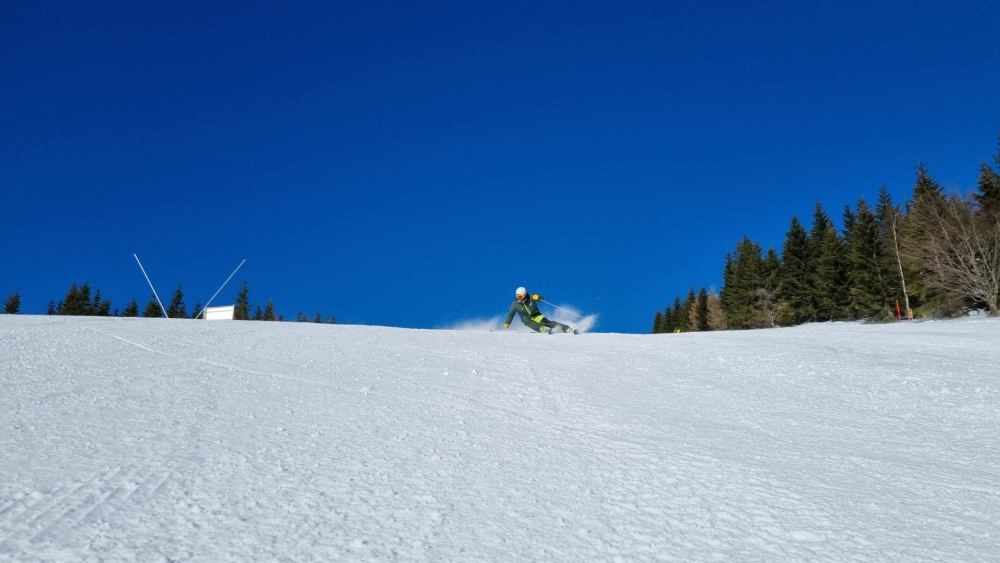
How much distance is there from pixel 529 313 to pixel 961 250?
86.4ft

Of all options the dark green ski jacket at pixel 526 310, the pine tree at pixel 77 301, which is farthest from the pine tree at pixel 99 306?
the dark green ski jacket at pixel 526 310

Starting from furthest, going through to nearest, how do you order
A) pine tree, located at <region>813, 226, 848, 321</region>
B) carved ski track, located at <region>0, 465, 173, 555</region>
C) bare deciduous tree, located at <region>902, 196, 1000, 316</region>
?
pine tree, located at <region>813, 226, 848, 321</region> < bare deciduous tree, located at <region>902, 196, 1000, 316</region> < carved ski track, located at <region>0, 465, 173, 555</region>

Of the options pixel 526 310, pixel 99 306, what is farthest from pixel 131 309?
pixel 526 310

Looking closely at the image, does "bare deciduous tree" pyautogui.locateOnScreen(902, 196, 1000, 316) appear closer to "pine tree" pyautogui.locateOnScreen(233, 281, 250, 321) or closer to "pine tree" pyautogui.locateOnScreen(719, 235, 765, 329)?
"pine tree" pyautogui.locateOnScreen(719, 235, 765, 329)

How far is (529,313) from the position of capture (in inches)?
615

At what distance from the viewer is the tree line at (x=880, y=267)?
2653cm

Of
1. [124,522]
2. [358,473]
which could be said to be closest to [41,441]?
[124,522]

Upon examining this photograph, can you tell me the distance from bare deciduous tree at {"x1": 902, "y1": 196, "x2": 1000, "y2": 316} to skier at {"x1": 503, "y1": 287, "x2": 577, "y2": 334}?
23.0m

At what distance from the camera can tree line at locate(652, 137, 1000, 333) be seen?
26.5 metres

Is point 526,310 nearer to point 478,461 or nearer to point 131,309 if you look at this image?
point 478,461

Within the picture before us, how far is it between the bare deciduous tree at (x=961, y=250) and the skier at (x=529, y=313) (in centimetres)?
2304

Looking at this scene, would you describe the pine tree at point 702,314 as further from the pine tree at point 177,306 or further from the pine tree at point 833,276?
the pine tree at point 177,306

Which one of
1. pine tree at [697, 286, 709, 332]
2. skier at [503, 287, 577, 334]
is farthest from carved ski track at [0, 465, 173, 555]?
pine tree at [697, 286, 709, 332]

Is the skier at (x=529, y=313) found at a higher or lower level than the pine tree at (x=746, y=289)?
lower
